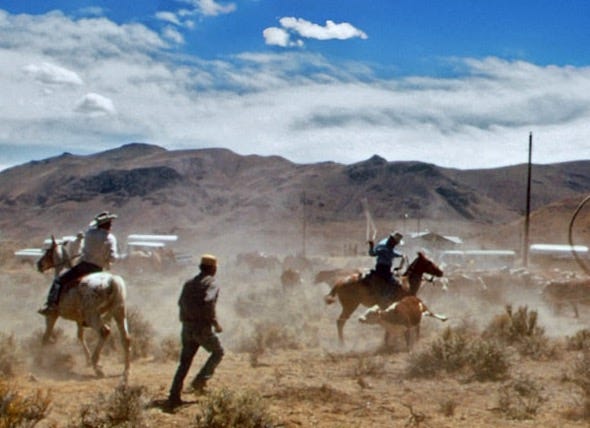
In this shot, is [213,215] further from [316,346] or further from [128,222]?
[316,346]

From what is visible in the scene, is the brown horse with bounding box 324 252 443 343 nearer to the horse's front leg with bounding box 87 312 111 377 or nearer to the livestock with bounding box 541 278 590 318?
the horse's front leg with bounding box 87 312 111 377

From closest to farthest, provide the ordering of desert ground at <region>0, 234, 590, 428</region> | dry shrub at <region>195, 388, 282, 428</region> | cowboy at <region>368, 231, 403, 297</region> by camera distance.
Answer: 1. dry shrub at <region>195, 388, 282, 428</region>
2. desert ground at <region>0, 234, 590, 428</region>
3. cowboy at <region>368, 231, 403, 297</region>

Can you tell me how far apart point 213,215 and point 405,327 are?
127 m

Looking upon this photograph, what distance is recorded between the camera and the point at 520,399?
9.36 m

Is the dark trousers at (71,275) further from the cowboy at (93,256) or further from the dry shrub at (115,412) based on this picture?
the dry shrub at (115,412)

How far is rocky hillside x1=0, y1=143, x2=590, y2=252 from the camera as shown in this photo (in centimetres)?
12875

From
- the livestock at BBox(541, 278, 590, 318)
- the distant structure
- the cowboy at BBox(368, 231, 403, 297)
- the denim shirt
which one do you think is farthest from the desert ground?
the distant structure

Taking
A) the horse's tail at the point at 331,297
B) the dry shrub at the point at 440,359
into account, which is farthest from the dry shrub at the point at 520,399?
the horse's tail at the point at 331,297

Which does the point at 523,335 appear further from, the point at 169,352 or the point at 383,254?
the point at 169,352

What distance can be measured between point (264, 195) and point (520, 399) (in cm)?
13605

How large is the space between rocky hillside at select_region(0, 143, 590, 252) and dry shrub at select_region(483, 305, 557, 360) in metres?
94.5

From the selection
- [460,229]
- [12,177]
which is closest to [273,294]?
[460,229]

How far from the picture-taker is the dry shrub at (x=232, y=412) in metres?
7.86

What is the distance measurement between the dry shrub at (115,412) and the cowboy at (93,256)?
393 centimetres
